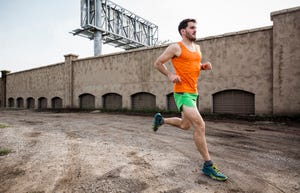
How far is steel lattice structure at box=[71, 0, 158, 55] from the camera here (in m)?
22.4

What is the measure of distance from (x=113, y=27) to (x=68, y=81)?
1107cm

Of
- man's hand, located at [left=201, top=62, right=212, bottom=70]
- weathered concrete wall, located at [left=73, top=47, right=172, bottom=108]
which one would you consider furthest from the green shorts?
weathered concrete wall, located at [left=73, top=47, right=172, bottom=108]

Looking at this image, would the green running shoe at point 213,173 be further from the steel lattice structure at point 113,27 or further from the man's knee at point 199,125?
the steel lattice structure at point 113,27

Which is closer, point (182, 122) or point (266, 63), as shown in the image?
point (182, 122)

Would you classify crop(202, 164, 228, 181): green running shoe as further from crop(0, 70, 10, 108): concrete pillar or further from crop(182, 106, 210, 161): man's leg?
crop(0, 70, 10, 108): concrete pillar

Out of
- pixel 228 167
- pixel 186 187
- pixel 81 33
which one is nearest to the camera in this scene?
pixel 186 187

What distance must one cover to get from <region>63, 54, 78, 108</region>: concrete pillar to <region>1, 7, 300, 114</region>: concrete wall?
1.25m

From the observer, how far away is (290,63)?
8492mm

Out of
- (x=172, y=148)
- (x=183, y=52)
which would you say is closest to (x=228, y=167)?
(x=172, y=148)

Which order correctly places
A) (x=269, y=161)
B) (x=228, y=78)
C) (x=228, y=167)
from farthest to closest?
(x=228, y=78) → (x=269, y=161) → (x=228, y=167)

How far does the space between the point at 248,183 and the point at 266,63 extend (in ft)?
28.1

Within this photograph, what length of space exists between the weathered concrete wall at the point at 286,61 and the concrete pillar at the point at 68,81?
15.0 meters

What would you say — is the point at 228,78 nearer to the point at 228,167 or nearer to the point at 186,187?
the point at 228,167

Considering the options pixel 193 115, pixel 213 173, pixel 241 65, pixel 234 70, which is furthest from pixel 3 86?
pixel 213 173
